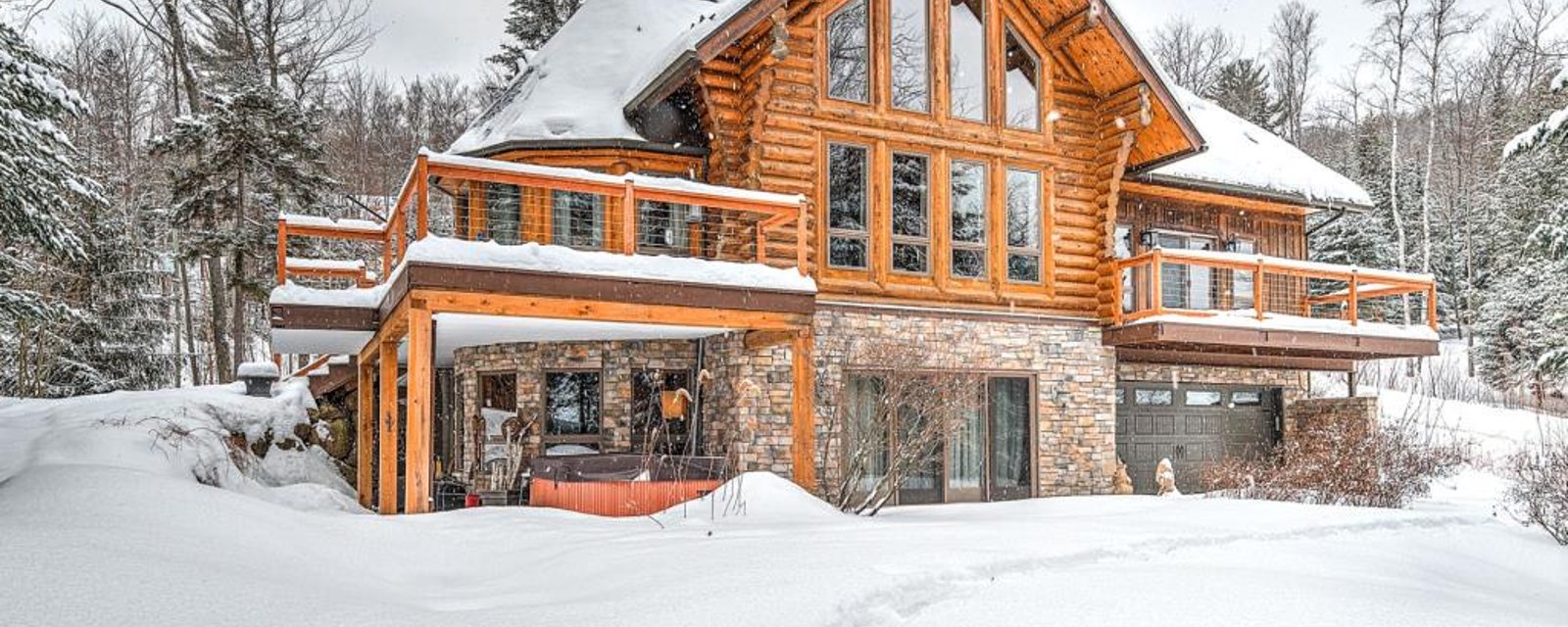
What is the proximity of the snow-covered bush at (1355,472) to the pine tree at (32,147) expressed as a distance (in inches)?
493

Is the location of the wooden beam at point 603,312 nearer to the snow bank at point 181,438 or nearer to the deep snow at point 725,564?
the deep snow at point 725,564

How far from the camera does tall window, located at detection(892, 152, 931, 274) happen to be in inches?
509

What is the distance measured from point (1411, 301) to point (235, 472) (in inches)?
1169

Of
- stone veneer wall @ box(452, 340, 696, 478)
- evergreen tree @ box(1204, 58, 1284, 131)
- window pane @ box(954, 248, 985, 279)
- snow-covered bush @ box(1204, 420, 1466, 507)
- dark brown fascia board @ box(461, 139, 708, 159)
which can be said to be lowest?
snow-covered bush @ box(1204, 420, 1466, 507)

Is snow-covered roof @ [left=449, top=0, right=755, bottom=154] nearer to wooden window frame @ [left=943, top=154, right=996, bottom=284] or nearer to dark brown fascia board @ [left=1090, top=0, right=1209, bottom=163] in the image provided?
wooden window frame @ [left=943, top=154, right=996, bottom=284]

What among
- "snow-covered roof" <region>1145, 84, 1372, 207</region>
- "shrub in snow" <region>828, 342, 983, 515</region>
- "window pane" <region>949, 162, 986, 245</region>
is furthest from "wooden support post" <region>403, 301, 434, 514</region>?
"snow-covered roof" <region>1145, 84, 1372, 207</region>

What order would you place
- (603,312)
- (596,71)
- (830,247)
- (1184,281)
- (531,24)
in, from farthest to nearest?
(531,24)
(1184,281)
(596,71)
(830,247)
(603,312)

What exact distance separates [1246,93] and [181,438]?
3043 centimetres

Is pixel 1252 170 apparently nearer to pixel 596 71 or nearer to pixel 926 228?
pixel 926 228

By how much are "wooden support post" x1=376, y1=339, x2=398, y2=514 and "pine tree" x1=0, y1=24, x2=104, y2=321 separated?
2872 mm

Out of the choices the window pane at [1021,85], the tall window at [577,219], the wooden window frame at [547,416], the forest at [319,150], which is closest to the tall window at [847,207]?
the window pane at [1021,85]

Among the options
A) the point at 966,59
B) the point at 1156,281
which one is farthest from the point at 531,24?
the point at 1156,281

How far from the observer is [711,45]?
11.5m

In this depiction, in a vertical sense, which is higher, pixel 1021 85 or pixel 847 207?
pixel 1021 85
